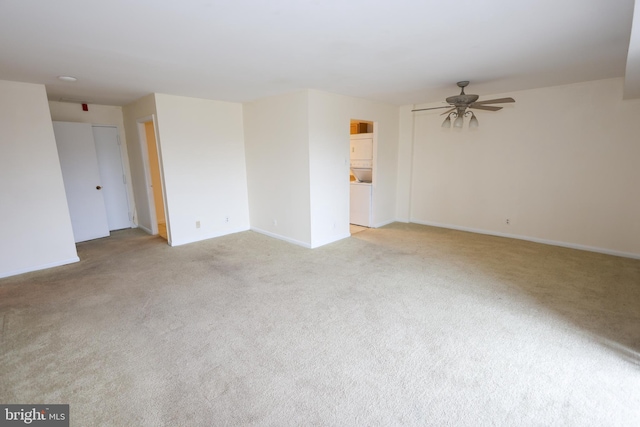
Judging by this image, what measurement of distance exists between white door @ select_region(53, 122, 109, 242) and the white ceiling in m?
1.16

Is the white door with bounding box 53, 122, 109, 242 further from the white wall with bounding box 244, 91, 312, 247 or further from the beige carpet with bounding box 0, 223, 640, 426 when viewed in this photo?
the white wall with bounding box 244, 91, 312, 247

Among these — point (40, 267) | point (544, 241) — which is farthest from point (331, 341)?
point (544, 241)

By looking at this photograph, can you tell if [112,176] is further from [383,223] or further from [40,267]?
[383,223]

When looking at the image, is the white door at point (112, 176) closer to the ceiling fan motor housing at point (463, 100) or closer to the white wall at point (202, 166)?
the white wall at point (202, 166)

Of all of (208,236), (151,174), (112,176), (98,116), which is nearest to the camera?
(208,236)

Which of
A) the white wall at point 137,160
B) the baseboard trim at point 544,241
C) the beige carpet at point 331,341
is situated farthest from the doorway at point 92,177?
the baseboard trim at point 544,241

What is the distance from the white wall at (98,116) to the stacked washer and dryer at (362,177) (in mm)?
4507

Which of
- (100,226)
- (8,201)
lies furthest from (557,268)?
(100,226)

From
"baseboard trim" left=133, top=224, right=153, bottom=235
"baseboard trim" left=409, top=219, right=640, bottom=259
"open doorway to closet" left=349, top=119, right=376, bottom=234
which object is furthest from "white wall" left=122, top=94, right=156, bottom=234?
"baseboard trim" left=409, top=219, right=640, bottom=259

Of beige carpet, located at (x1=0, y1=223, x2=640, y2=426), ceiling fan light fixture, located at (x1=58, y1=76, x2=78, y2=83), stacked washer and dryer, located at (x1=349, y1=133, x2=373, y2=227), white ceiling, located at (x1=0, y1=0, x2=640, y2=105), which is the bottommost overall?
beige carpet, located at (x1=0, y1=223, x2=640, y2=426)

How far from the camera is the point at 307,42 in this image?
96.7 inches

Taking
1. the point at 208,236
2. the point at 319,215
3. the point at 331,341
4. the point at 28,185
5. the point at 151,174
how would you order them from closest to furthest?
the point at 331,341
the point at 28,185
the point at 319,215
the point at 208,236
the point at 151,174

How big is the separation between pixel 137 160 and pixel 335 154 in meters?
A: 3.71

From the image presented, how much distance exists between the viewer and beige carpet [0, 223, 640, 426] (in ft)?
5.56
